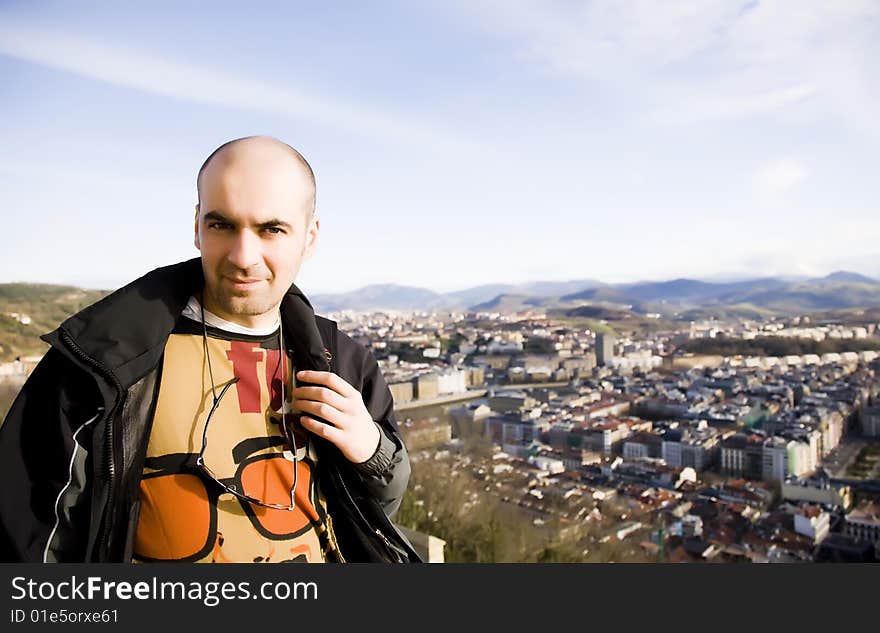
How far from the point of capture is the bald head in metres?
0.81

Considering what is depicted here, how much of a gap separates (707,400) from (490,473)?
269 inches

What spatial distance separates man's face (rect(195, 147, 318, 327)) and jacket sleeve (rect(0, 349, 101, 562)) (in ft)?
0.71

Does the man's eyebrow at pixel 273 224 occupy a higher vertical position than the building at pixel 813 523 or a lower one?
higher

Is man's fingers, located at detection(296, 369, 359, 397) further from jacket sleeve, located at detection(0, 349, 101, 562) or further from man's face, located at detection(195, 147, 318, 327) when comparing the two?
jacket sleeve, located at detection(0, 349, 101, 562)

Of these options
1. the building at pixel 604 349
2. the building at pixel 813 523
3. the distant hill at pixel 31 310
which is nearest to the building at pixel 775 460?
the building at pixel 813 523

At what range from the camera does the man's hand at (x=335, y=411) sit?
0.82 m

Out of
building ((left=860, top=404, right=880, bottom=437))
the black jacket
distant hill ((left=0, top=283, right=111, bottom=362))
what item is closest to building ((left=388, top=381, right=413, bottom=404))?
distant hill ((left=0, top=283, right=111, bottom=362))

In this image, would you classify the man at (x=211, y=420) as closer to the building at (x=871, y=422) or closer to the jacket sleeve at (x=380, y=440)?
the jacket sleeve at (x=380, y=440)

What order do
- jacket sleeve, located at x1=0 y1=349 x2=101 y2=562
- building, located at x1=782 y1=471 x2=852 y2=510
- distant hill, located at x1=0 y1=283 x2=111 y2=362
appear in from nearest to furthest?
jacket sleeve, located at x1=0 y1=349 x2=101 y2=562
distant hill, located at x1=0 y1=283 x2=111 y2=362
building, located at x1=782 y1=471 x2=852 y2=510

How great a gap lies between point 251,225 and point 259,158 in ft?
0.30

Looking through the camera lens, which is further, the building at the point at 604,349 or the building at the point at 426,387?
the building at the point at 604,349

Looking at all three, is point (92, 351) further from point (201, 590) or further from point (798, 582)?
point (798, 582)

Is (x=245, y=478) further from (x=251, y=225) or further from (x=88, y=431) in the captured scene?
(x=251, y=225)

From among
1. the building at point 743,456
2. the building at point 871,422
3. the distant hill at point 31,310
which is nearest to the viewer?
the distant hill at point 31,310
